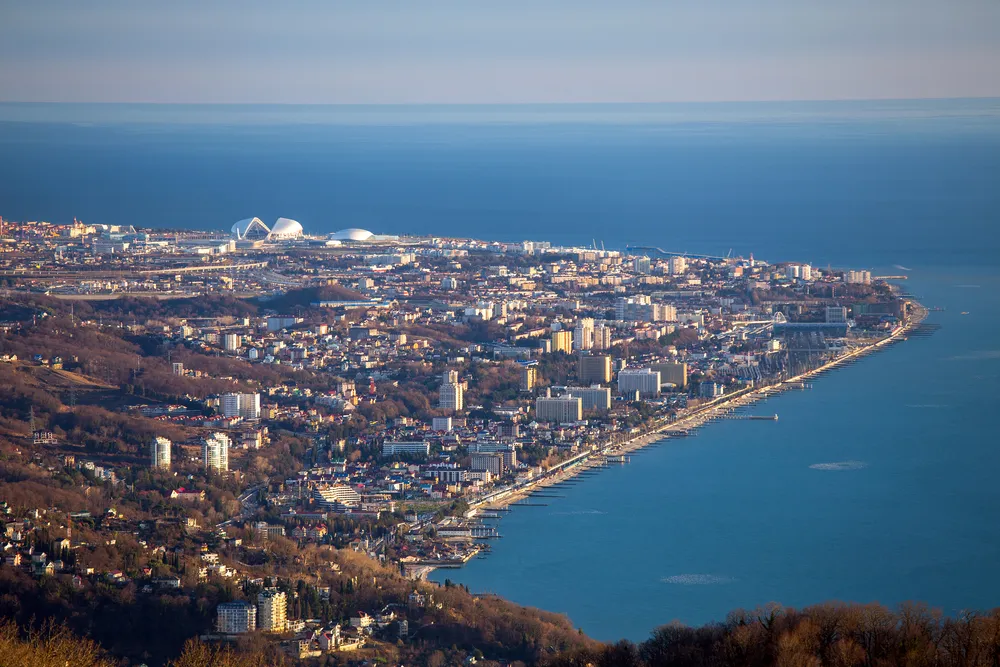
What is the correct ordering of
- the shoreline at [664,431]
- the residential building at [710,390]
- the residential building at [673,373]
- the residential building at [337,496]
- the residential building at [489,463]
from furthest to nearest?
the residential building at [673,373] → the residential building at [710,390] → the residential building at [489,463] → the shoreline at [664,431] → the residential building at [337,496]

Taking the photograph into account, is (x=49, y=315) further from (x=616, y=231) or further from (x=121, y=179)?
(x=121, y=179)

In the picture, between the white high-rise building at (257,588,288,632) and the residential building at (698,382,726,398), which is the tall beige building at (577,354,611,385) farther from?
the white high-rise building at (257,588,288,632)

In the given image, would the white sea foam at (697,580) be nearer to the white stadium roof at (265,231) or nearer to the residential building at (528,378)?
the residential building at (528,378)

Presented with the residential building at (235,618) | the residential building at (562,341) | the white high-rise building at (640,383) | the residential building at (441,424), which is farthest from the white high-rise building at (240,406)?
the residential building at (235,618)

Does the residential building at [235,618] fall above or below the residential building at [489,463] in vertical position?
below

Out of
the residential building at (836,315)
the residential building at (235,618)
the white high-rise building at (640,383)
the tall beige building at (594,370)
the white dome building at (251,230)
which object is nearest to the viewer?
the residential building at (235,618)

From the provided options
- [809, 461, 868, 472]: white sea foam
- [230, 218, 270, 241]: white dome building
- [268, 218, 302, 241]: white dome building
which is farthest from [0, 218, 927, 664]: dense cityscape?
[809, 461, 868, 472]: white sea foam
